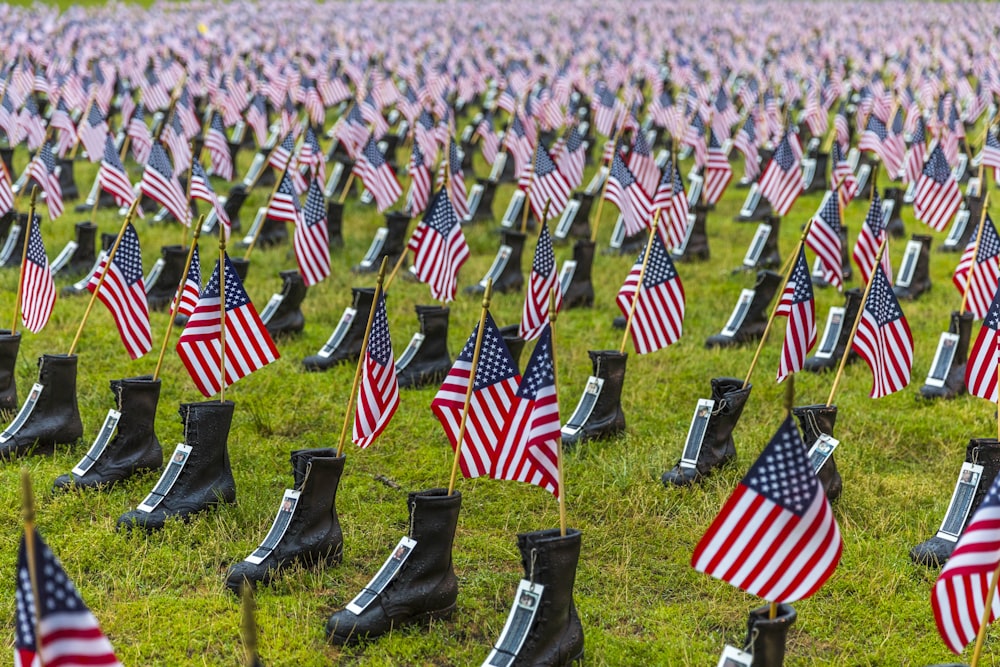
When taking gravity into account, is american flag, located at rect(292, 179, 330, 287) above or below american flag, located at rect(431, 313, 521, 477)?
below

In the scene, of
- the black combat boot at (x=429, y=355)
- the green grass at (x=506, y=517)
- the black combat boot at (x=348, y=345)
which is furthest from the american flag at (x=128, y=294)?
the black combat boot at (x=429, y=355)

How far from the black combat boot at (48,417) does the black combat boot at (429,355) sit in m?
2.35

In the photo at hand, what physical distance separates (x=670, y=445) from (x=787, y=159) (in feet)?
17.9

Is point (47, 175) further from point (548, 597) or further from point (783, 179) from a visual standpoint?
point (548, 597)

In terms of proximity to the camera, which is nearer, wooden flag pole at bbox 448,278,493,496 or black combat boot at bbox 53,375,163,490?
wooden flag pole at bbox 448,278,493,496

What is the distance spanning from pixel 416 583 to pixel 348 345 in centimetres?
403

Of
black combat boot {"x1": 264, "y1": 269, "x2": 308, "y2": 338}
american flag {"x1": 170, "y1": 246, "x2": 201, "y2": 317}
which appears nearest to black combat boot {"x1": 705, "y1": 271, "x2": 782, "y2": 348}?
black combat boot {"x1": 264, "y1": 269, "x2": 308, "y2": 338}

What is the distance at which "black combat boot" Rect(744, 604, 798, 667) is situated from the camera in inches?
168

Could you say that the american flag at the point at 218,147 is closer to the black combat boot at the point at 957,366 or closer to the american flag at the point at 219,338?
the american flag at the point at 219,338

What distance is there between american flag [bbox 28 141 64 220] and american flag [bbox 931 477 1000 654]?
9.21m

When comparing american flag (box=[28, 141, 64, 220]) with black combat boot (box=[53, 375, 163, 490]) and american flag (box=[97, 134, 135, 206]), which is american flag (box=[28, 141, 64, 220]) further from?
black combat boot (box=[53, 375, 163, 490])

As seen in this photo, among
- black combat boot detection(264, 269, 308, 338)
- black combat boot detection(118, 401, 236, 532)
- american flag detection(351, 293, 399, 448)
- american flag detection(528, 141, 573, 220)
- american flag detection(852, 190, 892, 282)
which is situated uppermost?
american flag detection(852, 190, 892, 282)

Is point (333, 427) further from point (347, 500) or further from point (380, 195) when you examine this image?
point (380, 195)

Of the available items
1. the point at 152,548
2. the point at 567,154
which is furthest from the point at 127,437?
the point at 567,154
